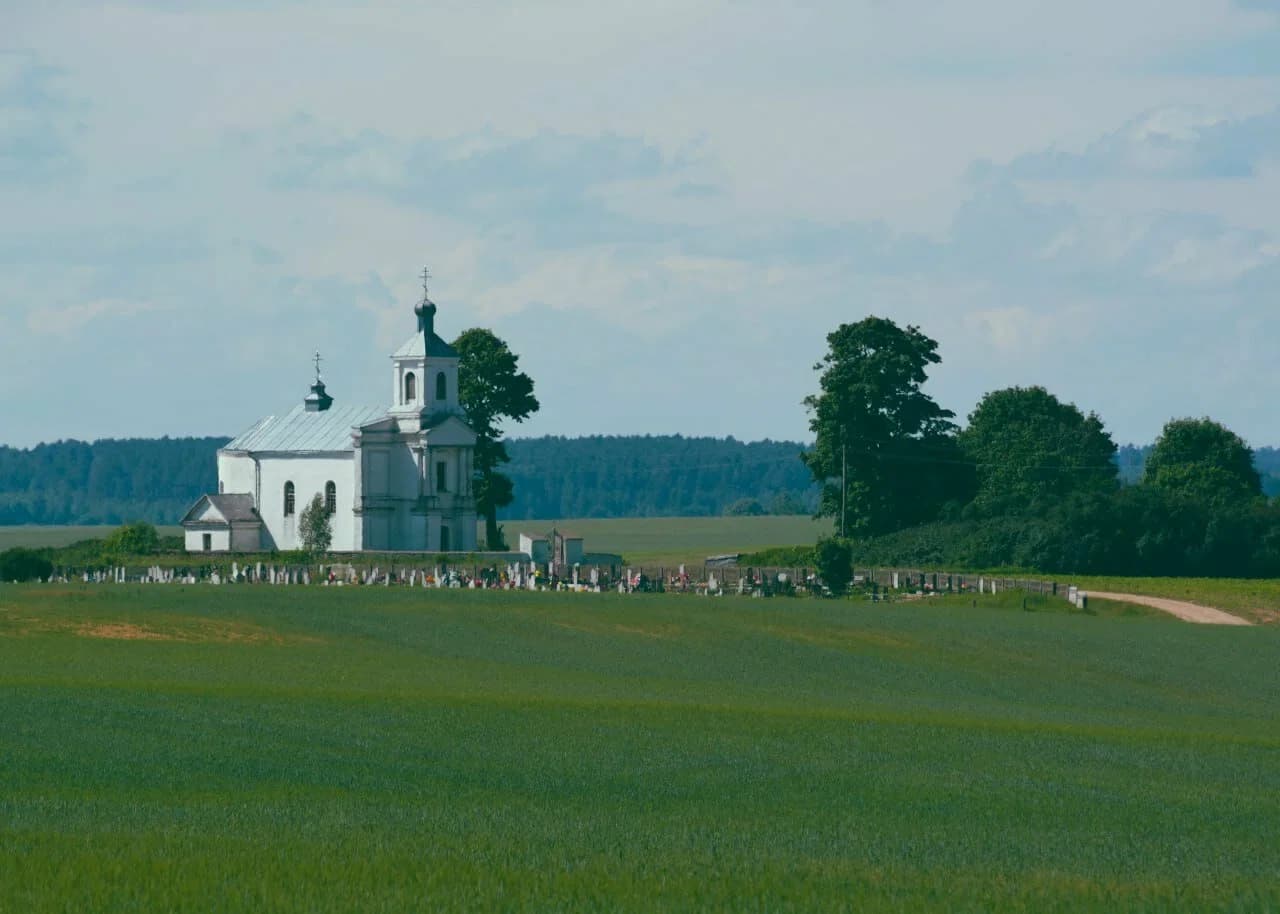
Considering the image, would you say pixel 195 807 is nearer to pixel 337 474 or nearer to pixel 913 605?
pixel 913 605

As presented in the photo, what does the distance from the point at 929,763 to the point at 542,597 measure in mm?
41539

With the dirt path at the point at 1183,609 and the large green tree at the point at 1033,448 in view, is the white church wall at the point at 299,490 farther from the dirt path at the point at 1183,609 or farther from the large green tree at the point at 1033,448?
the dirt path at the point at 1183,609

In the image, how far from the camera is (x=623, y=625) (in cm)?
6088

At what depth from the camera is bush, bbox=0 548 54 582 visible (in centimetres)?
8362

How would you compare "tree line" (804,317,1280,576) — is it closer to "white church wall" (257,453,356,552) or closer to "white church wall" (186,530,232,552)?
"white church wall" (257,453,356,552)

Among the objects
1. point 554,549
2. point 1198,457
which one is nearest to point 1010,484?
point 1198,457

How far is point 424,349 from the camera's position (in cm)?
10244

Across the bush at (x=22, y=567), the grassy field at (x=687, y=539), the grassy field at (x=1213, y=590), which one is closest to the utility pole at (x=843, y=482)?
the grassy field at (x=1213, y=590)

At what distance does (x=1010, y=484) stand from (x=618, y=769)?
88625 millimetres

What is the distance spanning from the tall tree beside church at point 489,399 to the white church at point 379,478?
603 centimetres

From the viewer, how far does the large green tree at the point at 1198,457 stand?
117 metres

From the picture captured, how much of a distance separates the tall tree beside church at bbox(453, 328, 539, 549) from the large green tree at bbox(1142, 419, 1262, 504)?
120ft

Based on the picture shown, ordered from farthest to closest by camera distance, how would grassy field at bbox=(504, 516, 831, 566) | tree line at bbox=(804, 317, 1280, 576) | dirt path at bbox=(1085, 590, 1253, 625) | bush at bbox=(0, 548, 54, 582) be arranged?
grassy field at bbox=(504, 516, 831, 566), tree line at bbox=(804, 317, 1280, 576), bush at bbox=(0, 548, 54, 582), dirt path at bbox=(1085, 590, 1253, 625)

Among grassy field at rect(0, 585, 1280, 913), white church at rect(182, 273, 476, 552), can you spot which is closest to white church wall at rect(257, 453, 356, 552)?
white church at rect(182, 273, 476, 552)
